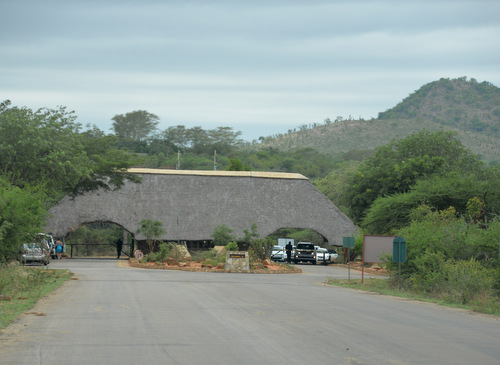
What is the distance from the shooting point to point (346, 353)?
33.8 feet

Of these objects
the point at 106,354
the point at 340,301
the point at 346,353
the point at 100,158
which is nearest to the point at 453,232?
the point at 340,301

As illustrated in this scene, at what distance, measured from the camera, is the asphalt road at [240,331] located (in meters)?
9.89

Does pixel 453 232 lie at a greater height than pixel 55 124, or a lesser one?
lesser

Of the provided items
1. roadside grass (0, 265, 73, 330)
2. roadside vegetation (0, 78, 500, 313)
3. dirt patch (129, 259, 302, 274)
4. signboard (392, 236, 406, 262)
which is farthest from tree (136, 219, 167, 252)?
signboard (392, 236, 406, 262)

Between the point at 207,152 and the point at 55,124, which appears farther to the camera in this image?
the point at 207,152

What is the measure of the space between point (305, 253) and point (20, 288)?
110 ft

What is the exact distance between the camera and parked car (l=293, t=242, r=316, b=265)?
52000 mm

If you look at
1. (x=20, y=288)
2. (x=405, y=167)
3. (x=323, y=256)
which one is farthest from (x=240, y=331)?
(x=323, y=256)

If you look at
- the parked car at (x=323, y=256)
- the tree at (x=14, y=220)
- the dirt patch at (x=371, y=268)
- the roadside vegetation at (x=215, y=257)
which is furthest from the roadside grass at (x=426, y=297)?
the parked car at (x=323, y=256)

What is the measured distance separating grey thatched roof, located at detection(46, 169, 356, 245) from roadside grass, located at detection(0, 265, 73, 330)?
2554 cm

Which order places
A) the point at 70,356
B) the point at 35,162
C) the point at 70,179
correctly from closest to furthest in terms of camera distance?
the point at 70,356
the point at 35,162
the point at 70,179

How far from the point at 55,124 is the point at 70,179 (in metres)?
3.59

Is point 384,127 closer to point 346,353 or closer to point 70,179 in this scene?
point 70,179

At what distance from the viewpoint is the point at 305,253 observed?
51969 mm
